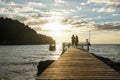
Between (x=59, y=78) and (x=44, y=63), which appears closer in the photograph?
(x=59, y=78)

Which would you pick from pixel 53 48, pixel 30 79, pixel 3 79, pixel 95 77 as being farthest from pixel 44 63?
pixel 53 48

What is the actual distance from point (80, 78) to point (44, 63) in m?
23.5

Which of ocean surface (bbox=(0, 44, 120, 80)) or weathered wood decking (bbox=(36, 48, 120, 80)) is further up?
weathered wood decking (bbox=(36, 48, 120, 80))

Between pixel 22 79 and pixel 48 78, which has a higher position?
pixel 48 78

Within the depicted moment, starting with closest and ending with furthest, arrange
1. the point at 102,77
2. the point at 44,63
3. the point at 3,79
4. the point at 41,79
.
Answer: the point at 41,79 < the point at 102,77 < the point at 44,63 < the point at 3,79

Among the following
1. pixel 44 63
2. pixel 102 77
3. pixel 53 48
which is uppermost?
pixel 102 77

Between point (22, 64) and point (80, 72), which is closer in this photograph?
point (80, 72)

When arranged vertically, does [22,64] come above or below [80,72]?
below

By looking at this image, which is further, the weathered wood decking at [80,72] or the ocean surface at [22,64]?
the ocean surface at [22,64]

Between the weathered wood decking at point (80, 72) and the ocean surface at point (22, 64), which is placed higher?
the weathered wood decking at point (80, 72)

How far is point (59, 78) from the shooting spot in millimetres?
7820

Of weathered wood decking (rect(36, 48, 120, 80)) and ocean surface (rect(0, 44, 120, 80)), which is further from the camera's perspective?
ocean surface (rect(0, 44, 120, 80))

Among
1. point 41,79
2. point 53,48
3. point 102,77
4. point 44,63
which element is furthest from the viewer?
point 53,48

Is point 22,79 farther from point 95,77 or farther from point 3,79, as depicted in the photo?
point 95,77
